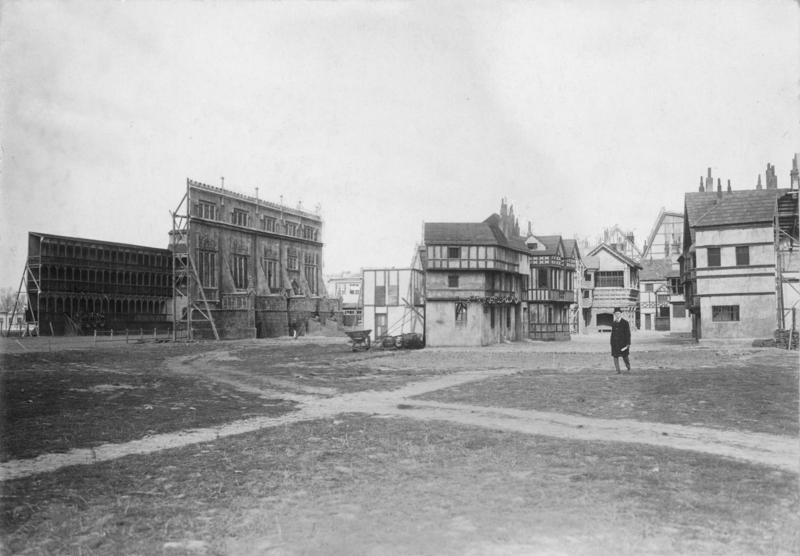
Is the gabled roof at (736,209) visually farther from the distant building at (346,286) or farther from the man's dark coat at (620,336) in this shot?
the distant building at (346,286)

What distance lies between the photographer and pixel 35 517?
7.19m

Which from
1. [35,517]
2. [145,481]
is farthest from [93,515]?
[145,481]

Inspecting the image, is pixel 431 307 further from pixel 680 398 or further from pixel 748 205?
pixel 680 398

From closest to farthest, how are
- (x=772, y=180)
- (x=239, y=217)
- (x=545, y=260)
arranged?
(x=772, y=180) < (x=545, y=260) < (x=239, y=217)

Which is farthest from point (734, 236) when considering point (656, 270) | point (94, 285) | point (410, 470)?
point (94, 285)

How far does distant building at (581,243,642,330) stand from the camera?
7500 centimetres

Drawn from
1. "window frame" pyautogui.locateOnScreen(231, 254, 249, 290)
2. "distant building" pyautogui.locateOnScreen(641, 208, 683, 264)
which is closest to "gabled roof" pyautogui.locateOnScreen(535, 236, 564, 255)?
"window frame" pyautogui.locateOnScreen(231, 254, 249, 290)

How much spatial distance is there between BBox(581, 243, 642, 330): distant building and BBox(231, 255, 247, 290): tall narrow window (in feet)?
127

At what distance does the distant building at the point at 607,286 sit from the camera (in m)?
75.0

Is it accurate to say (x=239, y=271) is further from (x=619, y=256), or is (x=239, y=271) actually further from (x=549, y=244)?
(x=619, y=256)

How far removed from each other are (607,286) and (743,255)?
35.7 meters

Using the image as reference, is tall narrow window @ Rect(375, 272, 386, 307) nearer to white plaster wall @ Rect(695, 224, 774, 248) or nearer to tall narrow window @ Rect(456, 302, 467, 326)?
tall narrow window @ Rect(456, 302, 467, 326)

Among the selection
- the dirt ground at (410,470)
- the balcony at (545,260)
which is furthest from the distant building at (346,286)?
the dirt ground at (410,470)

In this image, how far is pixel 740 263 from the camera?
40.4m
